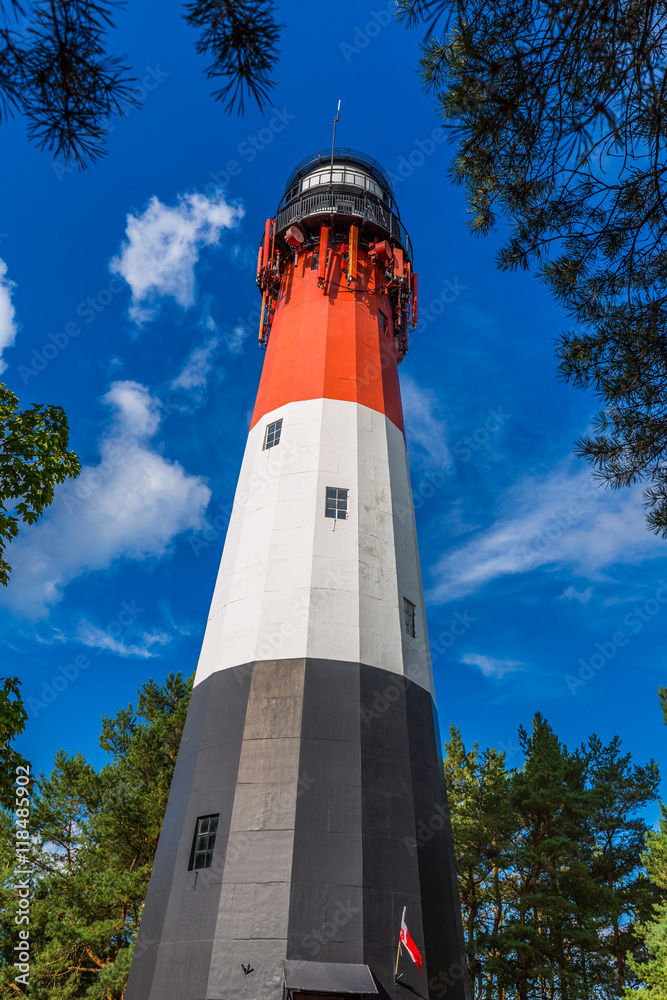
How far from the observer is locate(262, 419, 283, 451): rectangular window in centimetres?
1686

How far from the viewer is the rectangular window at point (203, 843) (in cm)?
1171

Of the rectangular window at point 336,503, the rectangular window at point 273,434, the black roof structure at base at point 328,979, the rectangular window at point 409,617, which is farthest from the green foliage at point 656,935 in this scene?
the rectangular window at point 273,434

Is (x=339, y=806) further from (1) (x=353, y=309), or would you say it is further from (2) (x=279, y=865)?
(1) (x=353, y=309)

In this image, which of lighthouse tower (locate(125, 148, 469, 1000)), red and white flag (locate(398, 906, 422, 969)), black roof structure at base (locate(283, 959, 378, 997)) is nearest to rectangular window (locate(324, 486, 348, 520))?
lighthouse tower (locate(125, 148, 469, 1000))

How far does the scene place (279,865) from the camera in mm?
11023

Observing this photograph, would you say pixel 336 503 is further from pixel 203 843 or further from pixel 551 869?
pixel 551 869

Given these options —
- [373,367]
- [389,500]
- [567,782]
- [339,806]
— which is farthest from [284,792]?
[567,782]

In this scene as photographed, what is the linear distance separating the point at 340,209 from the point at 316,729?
15055mm

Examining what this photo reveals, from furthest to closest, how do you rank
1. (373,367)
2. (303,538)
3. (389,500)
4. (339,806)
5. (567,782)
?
(567,782)
(373,367)
(389,500)
(303,538)
(339,806)

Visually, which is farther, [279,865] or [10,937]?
[10,937]

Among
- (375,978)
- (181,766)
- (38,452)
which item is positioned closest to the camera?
(38,452)

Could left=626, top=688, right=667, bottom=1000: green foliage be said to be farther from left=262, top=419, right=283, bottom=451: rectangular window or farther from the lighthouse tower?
left=262, top=419, right=283, bottom=451: rectangular window

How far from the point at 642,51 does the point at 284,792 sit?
37.8 feet

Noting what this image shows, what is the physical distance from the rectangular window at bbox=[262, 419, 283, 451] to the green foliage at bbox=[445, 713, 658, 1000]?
17896 millimetres
